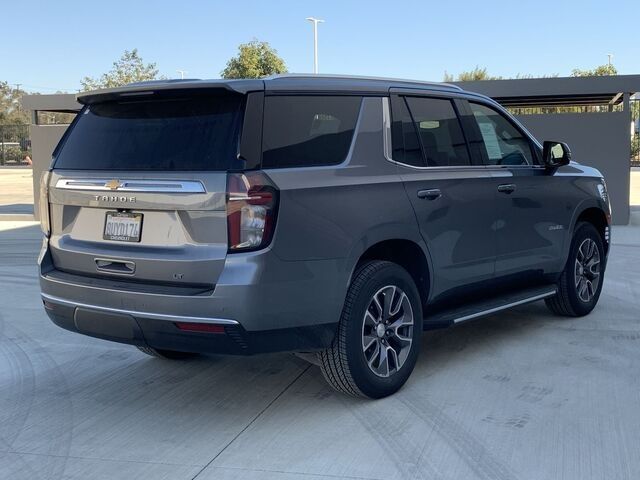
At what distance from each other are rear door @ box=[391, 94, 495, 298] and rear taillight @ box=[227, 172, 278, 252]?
1150 mm

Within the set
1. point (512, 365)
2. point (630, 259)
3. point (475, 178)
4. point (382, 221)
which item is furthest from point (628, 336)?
point (630, 259)

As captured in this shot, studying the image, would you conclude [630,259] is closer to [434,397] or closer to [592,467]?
[434,397]

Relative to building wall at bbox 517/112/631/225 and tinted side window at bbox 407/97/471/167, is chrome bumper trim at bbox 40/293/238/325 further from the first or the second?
building wall at bbox 517/112/631/225

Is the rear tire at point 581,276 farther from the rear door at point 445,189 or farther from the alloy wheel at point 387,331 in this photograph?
the alloy wheel at point 387,331

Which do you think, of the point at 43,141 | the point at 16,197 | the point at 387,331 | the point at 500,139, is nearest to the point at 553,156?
the point at 500,139

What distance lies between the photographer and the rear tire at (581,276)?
6355 mm

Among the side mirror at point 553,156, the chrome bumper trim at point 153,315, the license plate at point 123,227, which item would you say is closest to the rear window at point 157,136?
the license plate at point 123,227

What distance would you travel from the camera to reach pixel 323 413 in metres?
4.41

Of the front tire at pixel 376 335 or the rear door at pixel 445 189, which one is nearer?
the front tire at pixel 376 335

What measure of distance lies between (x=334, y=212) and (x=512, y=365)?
2003 mm

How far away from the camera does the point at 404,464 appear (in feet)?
12.0

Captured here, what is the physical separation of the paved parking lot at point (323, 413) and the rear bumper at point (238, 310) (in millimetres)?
543

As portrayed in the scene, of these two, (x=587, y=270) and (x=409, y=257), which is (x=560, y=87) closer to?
(x=587, y=270)

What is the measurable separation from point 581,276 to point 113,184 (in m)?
A: 4.29
